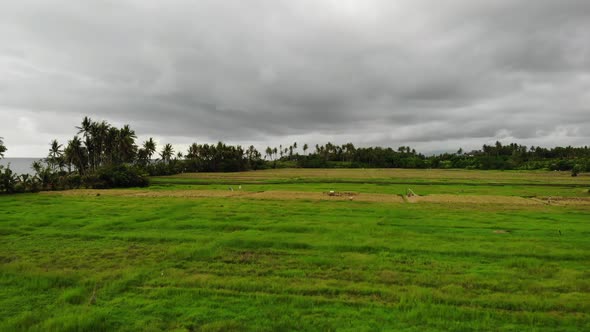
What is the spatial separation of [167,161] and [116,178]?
5342cm

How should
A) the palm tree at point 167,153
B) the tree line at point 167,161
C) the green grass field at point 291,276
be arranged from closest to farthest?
the green grass field at point 291,276 → the tree line at point 167,161 → the palm tree at point 167,153

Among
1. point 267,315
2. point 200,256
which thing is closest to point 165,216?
point 200,256

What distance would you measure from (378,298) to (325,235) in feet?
24.2

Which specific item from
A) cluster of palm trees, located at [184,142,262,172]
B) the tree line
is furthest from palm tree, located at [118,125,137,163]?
cluster of palm trees, located at [184,142,262,172]

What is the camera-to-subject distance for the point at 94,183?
5306 centimetres

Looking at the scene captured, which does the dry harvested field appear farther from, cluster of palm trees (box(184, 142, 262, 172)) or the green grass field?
the green grass field

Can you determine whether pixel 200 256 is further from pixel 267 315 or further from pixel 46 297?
pixel 267 315

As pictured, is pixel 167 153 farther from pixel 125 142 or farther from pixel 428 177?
pixel 428 177

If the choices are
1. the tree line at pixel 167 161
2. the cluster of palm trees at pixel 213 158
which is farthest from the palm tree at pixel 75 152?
the cluster of palm trees at pixel 213 158

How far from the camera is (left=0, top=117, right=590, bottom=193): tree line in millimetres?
51344

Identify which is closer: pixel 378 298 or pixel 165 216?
pixel 378 298

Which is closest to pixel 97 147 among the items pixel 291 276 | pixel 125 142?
pixel 125 142

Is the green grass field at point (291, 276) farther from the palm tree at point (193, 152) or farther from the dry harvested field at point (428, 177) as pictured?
the palm tree at point (193, 152)

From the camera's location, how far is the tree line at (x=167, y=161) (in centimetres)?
5134
